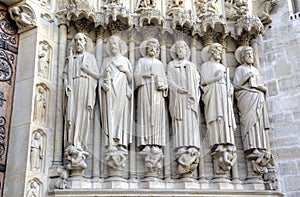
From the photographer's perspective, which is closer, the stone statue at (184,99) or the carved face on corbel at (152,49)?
the stone statue at (184,99)

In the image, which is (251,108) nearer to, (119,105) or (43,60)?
(119,105)

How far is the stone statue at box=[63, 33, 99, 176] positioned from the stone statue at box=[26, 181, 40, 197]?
0.40m

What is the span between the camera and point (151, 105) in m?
5.65

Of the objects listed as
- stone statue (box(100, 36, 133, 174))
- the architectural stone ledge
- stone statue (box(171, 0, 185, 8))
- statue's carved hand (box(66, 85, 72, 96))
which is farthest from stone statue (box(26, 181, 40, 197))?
stone statue (box(171, 0, 185, 8))

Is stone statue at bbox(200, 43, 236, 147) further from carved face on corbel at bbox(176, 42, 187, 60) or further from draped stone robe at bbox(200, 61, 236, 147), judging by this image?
carved face on corbel at bbox(176, 42, 187, 60)

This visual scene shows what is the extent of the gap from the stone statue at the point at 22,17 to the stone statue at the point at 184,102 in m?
1.79

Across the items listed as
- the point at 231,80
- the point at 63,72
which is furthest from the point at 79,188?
the point at 231,80

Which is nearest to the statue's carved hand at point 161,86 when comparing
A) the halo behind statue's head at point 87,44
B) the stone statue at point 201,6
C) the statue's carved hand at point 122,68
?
the statue's carved hand at point 122,68

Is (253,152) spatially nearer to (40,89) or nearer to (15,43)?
(40,89)

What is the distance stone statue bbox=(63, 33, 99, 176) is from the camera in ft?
17.4

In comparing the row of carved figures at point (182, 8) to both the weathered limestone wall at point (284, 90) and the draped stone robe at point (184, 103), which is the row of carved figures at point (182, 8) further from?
the draped stone robe at point (184, 103)

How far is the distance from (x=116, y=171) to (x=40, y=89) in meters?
1.32

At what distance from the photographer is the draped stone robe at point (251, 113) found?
5770 mm

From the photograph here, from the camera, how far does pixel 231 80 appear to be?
6.21 m
